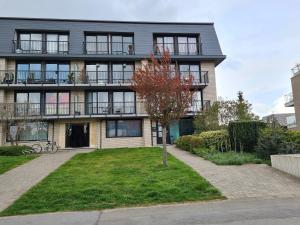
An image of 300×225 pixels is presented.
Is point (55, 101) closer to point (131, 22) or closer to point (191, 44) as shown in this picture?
point (131, 22)

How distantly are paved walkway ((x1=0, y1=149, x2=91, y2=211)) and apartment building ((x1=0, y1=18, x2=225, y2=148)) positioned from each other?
32.0ft

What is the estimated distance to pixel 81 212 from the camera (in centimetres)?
833

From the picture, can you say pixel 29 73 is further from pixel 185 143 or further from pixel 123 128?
pixel 185 143

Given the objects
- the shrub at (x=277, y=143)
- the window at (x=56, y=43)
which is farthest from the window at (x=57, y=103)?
the shrub at (x=277, y=143)

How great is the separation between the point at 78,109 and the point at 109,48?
Result: 241 inches

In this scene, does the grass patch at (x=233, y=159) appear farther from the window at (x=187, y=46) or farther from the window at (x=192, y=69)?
the window at (x=187, y=46)

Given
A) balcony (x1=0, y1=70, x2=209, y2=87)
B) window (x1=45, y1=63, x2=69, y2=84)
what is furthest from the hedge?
window (x1=45, y1=63, x2=69, y2=84)

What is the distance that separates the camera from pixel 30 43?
27.9m

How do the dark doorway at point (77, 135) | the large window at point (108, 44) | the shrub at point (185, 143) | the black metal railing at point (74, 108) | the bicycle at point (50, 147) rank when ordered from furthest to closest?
1. the large window at point (108, 44)
2. the dark doorway at point (77, 135)
3. the black metal railing at point (74, 108)
4. the bicycle at point (50, 147)
5. the shrub at point (185, 143)

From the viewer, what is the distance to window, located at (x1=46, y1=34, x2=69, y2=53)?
28094 millimetres

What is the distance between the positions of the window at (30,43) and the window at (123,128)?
8886mm

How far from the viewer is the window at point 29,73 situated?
26.8 m

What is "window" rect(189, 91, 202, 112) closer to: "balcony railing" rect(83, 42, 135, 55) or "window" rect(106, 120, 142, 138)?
"window" rect(106, 120, 142, 138)

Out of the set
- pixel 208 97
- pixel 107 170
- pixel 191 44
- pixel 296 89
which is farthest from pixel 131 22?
pixel 107 170
